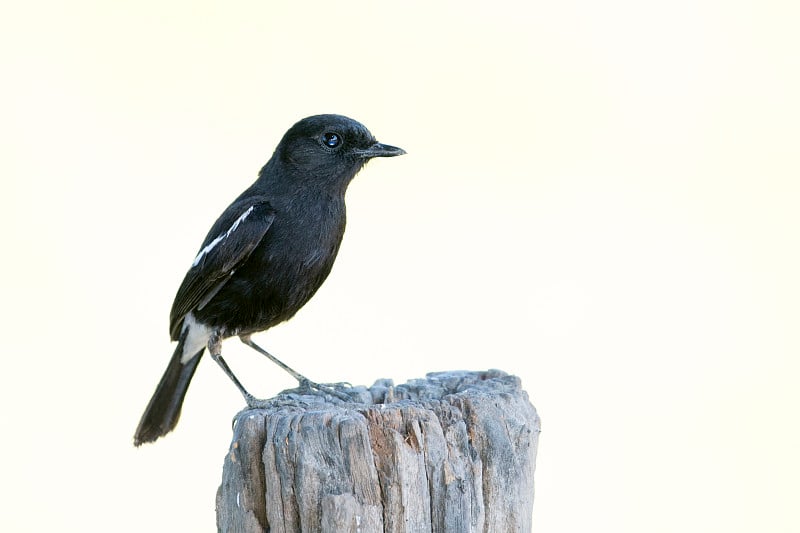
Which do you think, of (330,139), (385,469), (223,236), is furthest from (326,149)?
(385,469)

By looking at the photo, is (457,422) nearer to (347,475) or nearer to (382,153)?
(347,475)

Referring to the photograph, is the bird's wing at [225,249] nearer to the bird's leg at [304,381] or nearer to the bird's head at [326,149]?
the bird's head at [326,149]

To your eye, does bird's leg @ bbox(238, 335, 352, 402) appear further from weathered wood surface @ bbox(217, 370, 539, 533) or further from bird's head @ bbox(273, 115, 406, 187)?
bird's head @ bbox(273, 115, 406, 187)

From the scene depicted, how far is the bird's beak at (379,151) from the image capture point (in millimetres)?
5746

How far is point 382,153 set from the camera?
18.8 feet

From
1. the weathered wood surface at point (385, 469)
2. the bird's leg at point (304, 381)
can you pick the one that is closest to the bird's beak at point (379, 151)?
the bird's leg at point (304, 381)

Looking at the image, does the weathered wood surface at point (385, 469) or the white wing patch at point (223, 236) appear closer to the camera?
the weathered wood surface at point (385, 469)

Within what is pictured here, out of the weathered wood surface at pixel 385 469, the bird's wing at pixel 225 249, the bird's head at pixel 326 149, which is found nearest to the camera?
the weathered wood surface at pixel 385 469

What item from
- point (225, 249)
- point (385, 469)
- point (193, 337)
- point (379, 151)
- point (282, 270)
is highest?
point (379, 151)

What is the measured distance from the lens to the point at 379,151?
18.9 ft

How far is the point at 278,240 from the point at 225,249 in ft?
1.03

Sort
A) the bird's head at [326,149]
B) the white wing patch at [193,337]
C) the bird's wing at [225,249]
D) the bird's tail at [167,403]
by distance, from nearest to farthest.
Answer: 1. the bird's wing at [225,249]
2. the bird's head at [326,149]
3. the white wing patch at [193,337]
4. the bird's tail at [167,403]

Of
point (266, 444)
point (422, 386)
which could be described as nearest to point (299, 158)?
point (422, 386)

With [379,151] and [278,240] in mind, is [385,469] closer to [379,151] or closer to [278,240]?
[278,240]
